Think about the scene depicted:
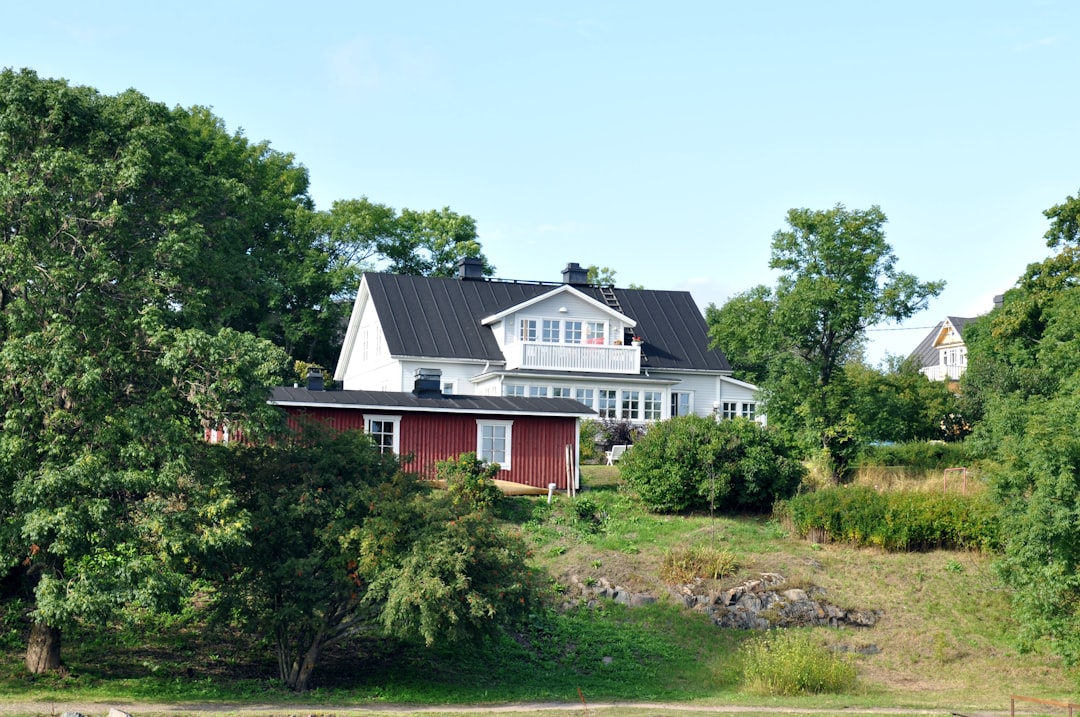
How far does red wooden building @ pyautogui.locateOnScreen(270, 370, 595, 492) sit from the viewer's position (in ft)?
103

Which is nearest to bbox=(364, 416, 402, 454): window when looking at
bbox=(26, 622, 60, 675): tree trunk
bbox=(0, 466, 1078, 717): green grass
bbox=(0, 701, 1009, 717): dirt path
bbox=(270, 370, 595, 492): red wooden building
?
bbox=(270, 370, 595, 492): red wooden building

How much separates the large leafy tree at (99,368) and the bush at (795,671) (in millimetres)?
10217

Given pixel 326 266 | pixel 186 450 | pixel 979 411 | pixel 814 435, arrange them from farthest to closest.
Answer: pixel 326 266, pixel 979 411, pixel 814 435, pixel 186 450

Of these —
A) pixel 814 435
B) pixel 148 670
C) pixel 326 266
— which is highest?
pixel 326 266

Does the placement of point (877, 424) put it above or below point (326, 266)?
below

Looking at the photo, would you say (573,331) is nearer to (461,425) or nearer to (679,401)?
(679,401)

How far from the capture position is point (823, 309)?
34.1 metres

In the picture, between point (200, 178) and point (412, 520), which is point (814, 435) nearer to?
point (412, 520)

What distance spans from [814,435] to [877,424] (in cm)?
201

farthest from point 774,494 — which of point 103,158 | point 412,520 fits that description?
point 103,158

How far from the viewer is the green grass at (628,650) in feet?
66.9

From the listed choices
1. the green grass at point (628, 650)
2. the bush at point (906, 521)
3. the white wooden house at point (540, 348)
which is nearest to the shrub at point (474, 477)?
the green grass at point (628, 650)

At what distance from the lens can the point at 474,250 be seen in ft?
190

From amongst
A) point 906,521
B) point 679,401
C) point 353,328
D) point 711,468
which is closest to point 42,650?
point 711,468
